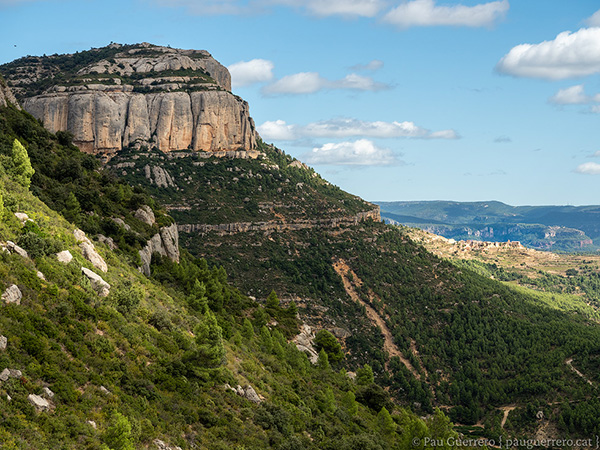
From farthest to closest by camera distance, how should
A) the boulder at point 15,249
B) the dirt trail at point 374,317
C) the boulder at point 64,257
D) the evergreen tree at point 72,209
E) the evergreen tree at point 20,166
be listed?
the dirt trail at point 374,317 < the evergreen tree at point 72,209 < the evergreen tree at point 20,166 < the boulder at point 64,257 < the boulder at point 15,249

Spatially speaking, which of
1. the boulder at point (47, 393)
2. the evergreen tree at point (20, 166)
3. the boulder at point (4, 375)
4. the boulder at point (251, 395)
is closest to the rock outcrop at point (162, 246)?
the evergreen tree at point (20, 166)

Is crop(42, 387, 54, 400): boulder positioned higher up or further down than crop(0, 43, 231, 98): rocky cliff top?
further down

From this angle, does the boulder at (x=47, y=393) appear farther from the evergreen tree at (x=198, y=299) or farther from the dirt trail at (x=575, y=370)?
the dirt trail at (x=575, y=370)

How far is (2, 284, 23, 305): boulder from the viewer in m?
31.0

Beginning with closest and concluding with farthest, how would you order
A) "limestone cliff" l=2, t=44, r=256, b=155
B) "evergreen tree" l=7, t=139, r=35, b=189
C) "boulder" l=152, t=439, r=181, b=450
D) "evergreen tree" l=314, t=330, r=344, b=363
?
"boulder" l=152, t=439, r=181, b=450
"evergreen tree" l=7, t=139, r=35, b=189
"evergreen tree" l=314, t=330, r=344, b=363
"limestone cliff" l=2, t=44, r=256, b=155

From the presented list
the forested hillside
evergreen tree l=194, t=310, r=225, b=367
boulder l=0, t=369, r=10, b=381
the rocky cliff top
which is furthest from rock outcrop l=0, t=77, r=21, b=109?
the rocky cliff top

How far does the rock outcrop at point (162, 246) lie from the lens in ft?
208

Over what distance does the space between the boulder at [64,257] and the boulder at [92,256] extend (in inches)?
155

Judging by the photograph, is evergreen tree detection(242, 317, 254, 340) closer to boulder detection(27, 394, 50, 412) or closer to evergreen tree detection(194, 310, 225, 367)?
evergreen tree detection(194, 310, 225, 367)

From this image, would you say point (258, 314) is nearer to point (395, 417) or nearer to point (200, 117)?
point (395, 417)

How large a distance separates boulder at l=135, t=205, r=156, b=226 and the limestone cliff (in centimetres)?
7108

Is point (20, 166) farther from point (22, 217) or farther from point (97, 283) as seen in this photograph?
point (97, 283)

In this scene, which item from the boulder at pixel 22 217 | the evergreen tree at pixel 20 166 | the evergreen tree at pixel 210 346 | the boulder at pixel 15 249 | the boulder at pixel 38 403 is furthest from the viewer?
the evergreen tree at pixel 20 166

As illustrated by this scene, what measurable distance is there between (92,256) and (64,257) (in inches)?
217
